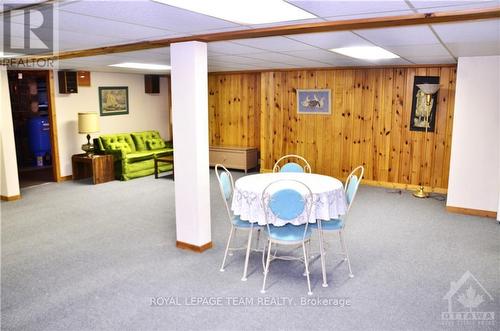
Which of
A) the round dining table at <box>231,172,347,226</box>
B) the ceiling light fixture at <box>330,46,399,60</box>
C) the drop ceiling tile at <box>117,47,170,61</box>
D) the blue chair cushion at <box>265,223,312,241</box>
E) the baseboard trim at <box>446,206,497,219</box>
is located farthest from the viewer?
the baseboard trim at <box>446,206,497,219</box>

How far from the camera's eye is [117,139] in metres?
8.39

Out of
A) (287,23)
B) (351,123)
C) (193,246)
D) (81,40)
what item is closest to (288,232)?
(193,246)

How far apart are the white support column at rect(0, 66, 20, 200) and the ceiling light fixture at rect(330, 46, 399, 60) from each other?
5117 mm

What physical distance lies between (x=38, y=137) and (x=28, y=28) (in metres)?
7.04

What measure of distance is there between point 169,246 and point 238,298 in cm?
140

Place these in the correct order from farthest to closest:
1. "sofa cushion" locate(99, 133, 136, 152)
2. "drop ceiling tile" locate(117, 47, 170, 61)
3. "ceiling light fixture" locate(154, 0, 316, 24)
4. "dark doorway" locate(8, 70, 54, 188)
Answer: "dark doorway" locate(8, 70, 54, 188)
"sofa cushion" locate(99, 133, 136, 152)
"drop ceiling tile" locate(117, 47, 170, 61)
"ceiling light fixture" locate(154, 0, 316, 24)

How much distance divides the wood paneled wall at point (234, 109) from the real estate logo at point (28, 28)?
4618 millimetres

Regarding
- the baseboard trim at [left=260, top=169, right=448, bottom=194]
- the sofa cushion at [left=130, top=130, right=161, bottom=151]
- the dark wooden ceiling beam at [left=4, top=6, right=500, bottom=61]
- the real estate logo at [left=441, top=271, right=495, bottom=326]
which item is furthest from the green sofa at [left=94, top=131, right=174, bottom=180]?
the real estate logo at [left=441, top=271, right=495, bottom=326]

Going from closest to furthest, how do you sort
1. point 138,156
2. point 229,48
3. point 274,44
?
point 274,44 < point 229,48 < point 138,156

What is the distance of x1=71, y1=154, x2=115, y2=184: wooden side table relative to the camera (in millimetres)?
7605

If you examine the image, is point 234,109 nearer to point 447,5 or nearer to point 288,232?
point 288,232

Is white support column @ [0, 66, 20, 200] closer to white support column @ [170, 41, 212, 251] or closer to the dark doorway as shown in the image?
the dark doorway

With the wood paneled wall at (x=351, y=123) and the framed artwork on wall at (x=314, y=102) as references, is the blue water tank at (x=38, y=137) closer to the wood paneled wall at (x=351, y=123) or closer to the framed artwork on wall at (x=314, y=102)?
the wood paneled wall at (x=351, y=123)

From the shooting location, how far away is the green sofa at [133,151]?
26.0ft
